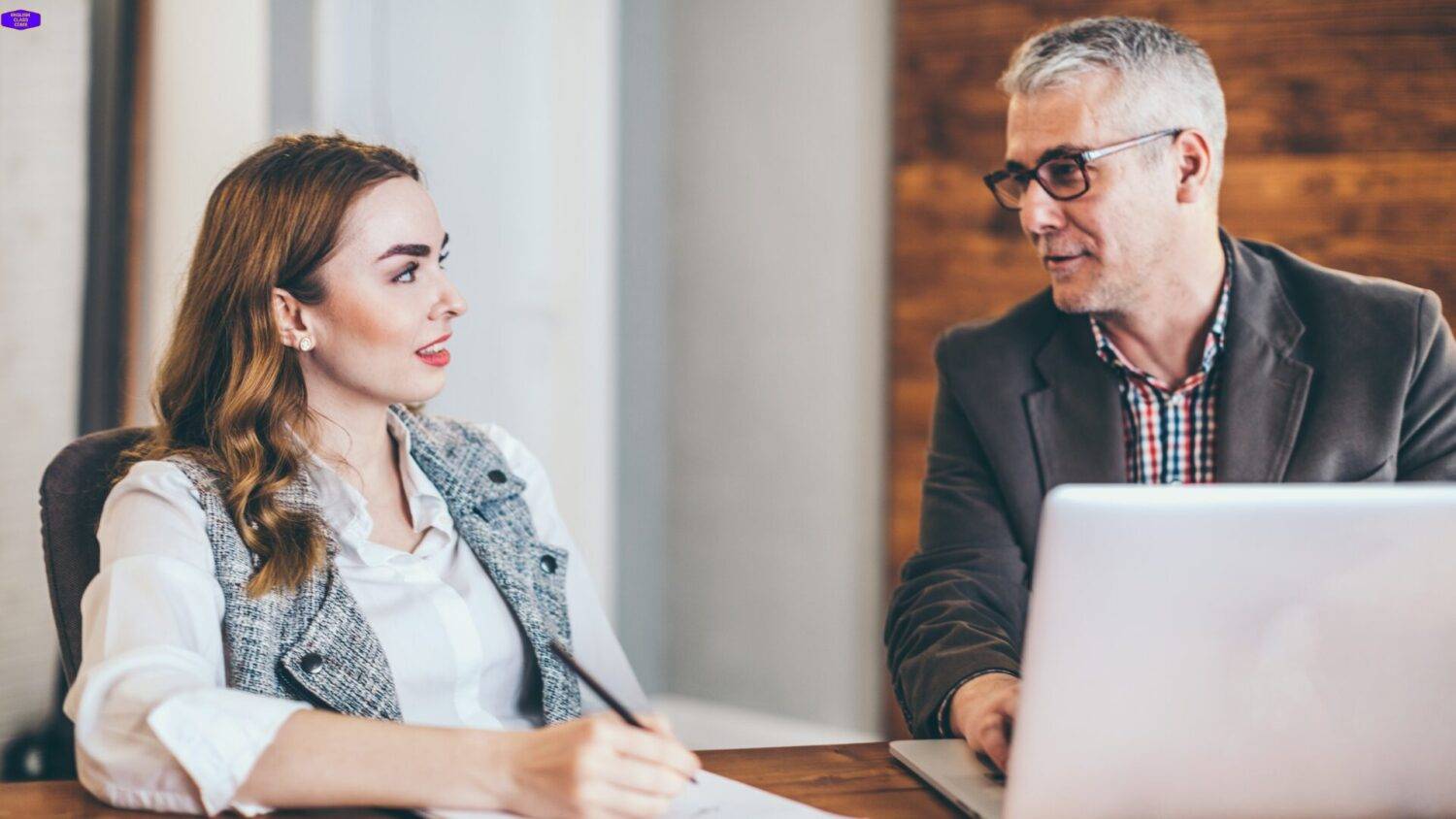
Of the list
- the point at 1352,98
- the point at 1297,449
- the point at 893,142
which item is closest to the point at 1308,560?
the point at 1297,449

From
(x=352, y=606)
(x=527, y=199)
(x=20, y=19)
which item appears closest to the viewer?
(x=352, y=606)

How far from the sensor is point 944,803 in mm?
1046

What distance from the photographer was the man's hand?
43.5 inches

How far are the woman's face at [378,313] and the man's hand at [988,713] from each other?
71 centimetres

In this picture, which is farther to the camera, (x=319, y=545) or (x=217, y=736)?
(x=319, y=545)

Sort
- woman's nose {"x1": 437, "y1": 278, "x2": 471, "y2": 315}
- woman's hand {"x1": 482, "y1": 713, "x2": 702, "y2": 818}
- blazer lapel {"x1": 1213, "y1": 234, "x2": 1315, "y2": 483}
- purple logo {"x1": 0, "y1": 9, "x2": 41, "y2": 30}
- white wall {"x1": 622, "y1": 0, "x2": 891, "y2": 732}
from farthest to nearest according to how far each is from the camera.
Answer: white wall {"x1": 622, "y1": 0, "x2": 891, "y2": 732} < purple logo {"x1": 0, "y1": 9, "x2": 41, "y2": 30} < blazer lapel {"x1": 1213, "y1": 234, "x2": 1315, "y2": 483} < woman's nose {"x1": 437, "y1": 278, "x2": 471, "y2": 315} < woman's hand {"x1": 482, "y1": 713, "x2": 702, "y2": 818}

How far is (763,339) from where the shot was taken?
328 cm

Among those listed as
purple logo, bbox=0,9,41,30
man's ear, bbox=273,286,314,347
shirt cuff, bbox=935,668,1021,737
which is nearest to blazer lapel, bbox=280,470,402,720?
man's ear, bbox=273,286,314,347

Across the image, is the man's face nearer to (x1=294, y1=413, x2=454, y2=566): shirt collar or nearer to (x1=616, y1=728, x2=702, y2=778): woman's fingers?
(x1=294, y1=413, x2=454, y2=566): shirt collar

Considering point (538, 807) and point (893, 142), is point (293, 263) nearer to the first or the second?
point (538, 807)

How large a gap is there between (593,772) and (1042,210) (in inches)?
43.1

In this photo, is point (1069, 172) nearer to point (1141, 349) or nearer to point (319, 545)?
point (1141, 349)

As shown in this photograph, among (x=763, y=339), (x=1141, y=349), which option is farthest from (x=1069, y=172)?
(x=763, y=339)

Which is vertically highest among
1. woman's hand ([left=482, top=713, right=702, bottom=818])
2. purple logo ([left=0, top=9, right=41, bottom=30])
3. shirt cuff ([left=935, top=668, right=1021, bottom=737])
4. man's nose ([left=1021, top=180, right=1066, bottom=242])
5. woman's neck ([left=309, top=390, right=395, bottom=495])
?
purple logo ([left=0, top=9, right=41, bottom=30])
